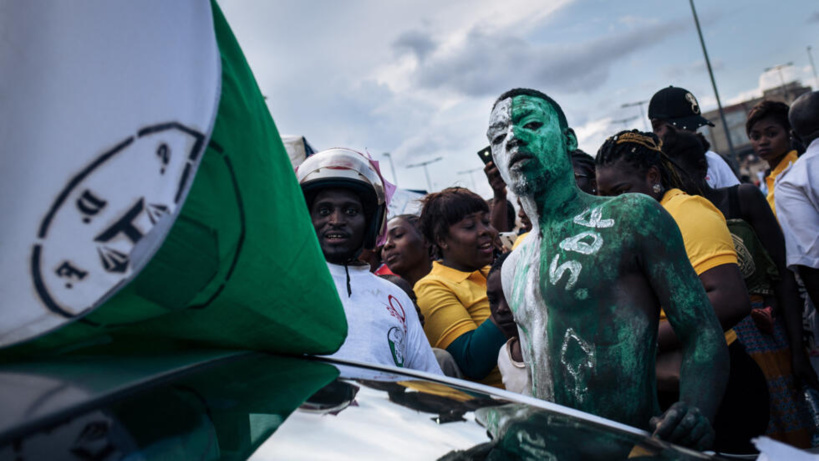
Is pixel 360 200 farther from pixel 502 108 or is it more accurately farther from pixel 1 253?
pixel 1 253

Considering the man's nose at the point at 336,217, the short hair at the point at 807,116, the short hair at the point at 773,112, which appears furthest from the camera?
the short hair at the point at 773,112

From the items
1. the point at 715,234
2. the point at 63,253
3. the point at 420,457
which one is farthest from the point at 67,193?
the point at 715,234

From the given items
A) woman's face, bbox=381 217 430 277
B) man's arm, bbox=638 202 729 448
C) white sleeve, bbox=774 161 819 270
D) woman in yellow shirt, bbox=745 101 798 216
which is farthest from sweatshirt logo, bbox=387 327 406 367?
woman in yellow shirt, bbox=745 101 798 216

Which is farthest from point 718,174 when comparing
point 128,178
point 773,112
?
point 128,178

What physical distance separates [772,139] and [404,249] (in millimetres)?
2923

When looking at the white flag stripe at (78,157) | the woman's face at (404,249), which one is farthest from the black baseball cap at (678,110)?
the white flag stripe at (78,157)

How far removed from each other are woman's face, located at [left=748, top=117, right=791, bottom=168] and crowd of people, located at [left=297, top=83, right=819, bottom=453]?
12 mm

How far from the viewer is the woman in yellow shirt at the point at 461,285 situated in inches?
126

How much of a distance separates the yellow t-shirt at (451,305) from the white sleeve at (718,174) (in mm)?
2025

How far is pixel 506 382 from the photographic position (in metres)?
2.66

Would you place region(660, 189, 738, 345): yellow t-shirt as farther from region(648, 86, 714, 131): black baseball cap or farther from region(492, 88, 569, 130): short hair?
region(648, 86, 714, 131): black baseball cap

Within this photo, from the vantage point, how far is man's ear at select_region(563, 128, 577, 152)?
6.49 feet

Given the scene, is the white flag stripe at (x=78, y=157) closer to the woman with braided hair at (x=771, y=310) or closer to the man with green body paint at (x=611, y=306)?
the man with green body paint at (x=611, y=306)

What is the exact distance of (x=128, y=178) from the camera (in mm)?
944
